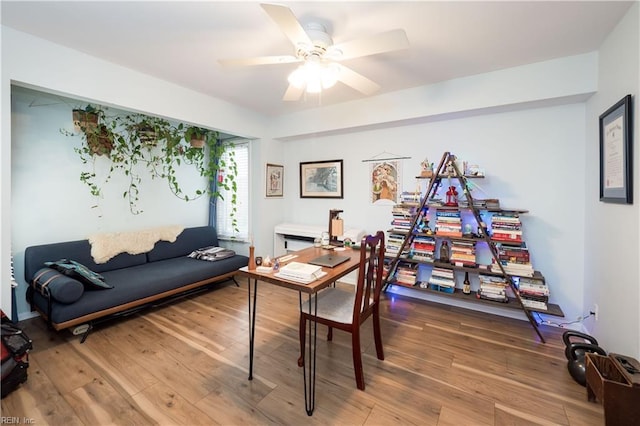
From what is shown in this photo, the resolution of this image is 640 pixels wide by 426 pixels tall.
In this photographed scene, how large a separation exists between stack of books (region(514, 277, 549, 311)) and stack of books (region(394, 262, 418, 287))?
0.96 metres

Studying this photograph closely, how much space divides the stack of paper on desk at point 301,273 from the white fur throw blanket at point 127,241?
2.59 meters

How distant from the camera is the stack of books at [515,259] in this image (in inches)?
100

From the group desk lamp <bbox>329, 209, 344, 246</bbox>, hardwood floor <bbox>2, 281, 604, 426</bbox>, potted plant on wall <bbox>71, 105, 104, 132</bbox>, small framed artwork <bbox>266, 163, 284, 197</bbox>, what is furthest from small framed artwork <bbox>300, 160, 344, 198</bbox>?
potted plant on wall <bbox>71, 105, 104, 132</bbox>

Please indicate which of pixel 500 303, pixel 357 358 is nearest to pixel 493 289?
pixel 500 303

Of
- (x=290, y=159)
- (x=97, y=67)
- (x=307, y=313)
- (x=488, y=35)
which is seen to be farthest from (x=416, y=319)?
(x=97, y=67)

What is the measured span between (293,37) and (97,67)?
2.08m

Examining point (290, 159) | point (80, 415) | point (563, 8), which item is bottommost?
point (80, 415)

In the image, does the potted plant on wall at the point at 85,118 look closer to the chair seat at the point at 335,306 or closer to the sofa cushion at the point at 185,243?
the sofa cushion at the point at 185,243

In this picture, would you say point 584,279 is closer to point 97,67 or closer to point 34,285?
point 97,67

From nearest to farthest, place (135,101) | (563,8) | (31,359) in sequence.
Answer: (563,8)
(31,359)
(135,101)

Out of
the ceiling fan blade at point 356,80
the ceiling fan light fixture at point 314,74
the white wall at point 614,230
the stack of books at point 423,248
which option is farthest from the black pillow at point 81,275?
the white wall at point 614,230

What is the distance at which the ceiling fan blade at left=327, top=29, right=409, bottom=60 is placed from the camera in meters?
1.53

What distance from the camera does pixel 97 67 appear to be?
251 cm

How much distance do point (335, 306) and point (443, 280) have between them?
154 cm
